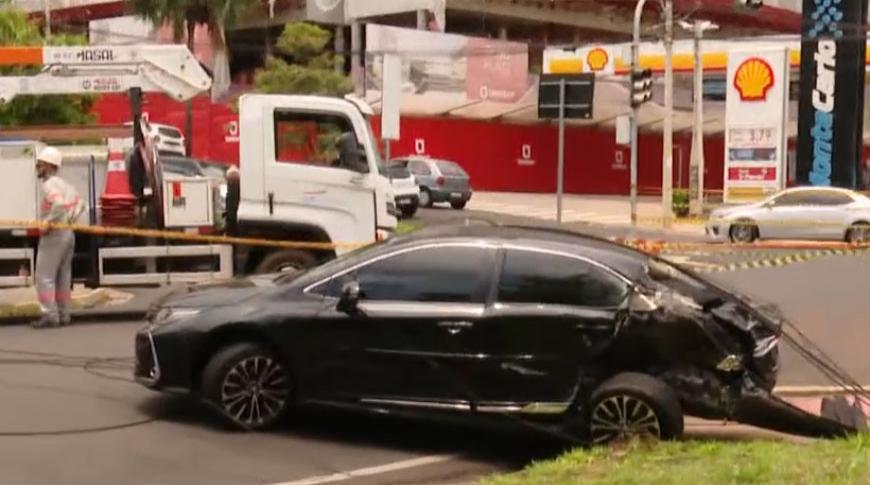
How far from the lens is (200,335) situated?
8641mm

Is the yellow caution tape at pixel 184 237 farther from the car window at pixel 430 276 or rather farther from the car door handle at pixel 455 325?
the car door handle at pixel 455 325

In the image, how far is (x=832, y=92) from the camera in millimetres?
36469

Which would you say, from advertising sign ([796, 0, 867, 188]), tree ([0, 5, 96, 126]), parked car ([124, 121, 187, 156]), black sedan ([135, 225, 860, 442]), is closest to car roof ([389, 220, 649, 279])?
black sedan ([135, 225, 860, 442])

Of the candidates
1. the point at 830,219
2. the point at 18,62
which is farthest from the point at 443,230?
the point at 830,219

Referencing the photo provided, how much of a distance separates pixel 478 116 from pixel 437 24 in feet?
36.7

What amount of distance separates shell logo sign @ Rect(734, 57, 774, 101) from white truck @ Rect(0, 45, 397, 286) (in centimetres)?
2555

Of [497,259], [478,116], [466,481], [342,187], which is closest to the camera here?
[466,481]

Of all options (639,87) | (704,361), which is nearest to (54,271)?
(704,361)

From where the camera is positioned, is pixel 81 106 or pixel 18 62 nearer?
pixel 18 62

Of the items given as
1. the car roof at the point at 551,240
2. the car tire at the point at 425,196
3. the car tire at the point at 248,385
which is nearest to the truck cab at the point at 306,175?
the car roof at the point at 551,240

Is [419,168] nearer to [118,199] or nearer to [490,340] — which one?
[118,199]

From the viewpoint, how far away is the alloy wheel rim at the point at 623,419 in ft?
25.8

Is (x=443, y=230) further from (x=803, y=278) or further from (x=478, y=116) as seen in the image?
(x=478, y=116)

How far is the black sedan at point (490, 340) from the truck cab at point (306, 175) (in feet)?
15.3
